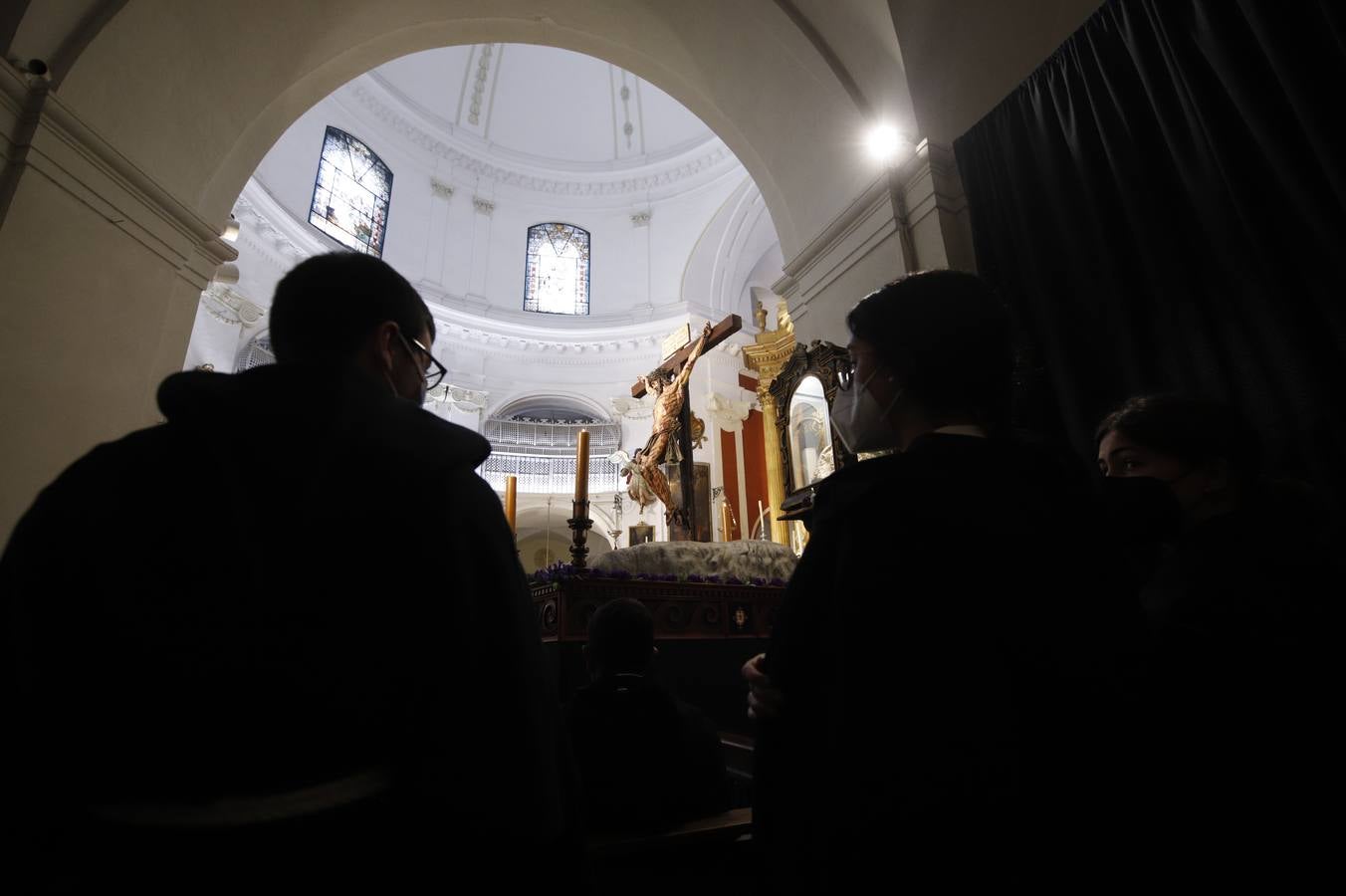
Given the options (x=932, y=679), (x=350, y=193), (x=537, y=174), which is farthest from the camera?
(x=537, y=174)

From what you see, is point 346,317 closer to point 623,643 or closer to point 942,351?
point 942,351

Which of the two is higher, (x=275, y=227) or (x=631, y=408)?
(x=275, y=227)

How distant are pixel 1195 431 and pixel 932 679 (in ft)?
3.78

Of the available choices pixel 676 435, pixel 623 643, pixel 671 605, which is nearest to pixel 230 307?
pixel 676 435

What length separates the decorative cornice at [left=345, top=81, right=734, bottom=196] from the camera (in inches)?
574

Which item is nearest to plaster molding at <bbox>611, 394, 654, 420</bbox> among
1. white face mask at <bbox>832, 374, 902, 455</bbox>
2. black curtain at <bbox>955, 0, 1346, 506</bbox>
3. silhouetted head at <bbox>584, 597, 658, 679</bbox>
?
black curtain at <bbox>955, 0, 1346, 506</bbox>

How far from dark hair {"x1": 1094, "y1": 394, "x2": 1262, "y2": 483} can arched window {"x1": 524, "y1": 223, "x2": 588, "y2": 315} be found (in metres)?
15.0

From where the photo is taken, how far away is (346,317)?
42.5 inches

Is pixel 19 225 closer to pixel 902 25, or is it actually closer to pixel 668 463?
pixel 668 463

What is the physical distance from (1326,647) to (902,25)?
410 centimetres

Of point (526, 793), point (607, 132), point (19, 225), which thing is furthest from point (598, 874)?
point (607, 132)

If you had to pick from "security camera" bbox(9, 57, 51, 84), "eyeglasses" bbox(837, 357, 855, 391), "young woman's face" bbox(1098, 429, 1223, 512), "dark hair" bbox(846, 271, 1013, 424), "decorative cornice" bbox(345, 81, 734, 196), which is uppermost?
"decorative cornice" bbox(345, 81, 734, 196)

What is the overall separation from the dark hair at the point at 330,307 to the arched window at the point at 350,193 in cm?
1332

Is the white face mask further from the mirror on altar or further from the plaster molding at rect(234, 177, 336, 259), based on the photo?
the plaster molding at rect(234, 177, 336, 259)
